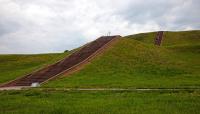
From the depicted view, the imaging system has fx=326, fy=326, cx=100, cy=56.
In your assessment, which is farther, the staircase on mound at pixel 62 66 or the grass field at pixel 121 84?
the staircase on mound at pixel 62 66

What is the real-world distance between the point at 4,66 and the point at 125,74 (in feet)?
76.8

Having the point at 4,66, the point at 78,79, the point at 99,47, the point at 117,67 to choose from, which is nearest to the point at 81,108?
the point at 78,79

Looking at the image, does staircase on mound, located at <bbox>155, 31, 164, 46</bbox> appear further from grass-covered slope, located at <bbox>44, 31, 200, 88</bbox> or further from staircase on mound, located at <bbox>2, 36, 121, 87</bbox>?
staircase on mound, located at <bbox>2, 36, 121, 87</bbox>

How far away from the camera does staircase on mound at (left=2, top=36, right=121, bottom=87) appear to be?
1297 inches

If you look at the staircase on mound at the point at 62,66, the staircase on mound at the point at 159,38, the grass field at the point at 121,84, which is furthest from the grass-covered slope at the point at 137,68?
the staircase on mound at the point at 159,38

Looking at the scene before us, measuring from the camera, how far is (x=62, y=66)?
38.2 m

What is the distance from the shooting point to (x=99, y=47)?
45.5m

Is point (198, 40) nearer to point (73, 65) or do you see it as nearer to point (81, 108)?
point (73, 65)

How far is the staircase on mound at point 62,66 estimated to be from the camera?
3294 centimetres

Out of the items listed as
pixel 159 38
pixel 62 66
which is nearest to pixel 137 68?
pixel 62 66

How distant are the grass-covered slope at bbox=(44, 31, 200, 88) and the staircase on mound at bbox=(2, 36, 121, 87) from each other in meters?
2.01

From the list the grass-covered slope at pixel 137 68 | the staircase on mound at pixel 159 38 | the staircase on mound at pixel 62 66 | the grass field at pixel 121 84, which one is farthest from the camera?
the staircase on mound at pixel 159 38

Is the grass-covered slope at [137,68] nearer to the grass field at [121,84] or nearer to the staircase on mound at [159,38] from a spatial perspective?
the grass field at [121,84]

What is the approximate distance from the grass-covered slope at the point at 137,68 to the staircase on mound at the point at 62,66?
2.01m
